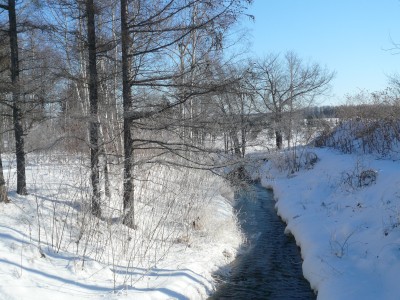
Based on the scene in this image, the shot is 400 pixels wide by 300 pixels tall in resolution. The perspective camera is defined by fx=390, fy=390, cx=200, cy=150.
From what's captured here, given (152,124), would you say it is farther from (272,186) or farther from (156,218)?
(272,186)

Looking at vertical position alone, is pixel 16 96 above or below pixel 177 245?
above

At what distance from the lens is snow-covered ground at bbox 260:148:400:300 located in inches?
242

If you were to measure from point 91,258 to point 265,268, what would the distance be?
145 inches

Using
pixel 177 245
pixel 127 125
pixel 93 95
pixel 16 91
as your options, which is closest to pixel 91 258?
pixel 177 245

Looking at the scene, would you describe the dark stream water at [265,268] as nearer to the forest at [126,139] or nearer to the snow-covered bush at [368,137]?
the forest at [126,139]

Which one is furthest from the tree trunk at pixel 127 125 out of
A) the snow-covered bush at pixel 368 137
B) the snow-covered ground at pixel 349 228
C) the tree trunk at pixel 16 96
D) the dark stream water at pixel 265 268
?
the snow-covered bush at pixel 368 137

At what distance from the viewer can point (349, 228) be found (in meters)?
8.41

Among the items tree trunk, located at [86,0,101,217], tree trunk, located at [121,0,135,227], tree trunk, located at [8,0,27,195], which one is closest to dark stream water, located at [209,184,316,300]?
tree trunk, located at [121,0,135,227]

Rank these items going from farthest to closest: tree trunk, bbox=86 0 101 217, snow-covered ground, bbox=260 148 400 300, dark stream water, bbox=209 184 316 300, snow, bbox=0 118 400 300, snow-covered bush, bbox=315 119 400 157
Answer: snow-covered bush, bbox=315 119 400 157 → tree trunk, bbox=86 0 101 217 → dark stream water, bbox=209 184 316 300 → snow-covered ground, bbox=260 148 400 300 → snow, bbox=0 118 400 300

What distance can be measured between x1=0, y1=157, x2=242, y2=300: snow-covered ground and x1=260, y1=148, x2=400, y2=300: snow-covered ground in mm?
1996

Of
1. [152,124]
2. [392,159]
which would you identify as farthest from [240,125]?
[392,159]

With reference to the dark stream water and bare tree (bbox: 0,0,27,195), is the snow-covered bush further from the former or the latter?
Result: bare tree (bbox: 0,0,27,195)

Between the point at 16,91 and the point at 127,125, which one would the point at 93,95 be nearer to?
the point at 127,125

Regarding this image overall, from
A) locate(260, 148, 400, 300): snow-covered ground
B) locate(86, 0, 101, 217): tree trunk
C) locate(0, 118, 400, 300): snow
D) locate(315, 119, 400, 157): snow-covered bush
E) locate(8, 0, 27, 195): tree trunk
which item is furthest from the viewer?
locate(315, 119, 400, 157): snow-covered bush
